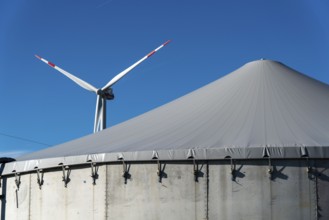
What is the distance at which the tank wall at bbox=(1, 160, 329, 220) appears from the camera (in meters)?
19.4

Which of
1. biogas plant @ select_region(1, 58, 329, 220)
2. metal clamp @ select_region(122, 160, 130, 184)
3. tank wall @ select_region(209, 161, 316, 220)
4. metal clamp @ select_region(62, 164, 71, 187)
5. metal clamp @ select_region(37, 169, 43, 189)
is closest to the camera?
tank wall @ select_region(209, 161, 316, 220)

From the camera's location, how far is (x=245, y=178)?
1962cm

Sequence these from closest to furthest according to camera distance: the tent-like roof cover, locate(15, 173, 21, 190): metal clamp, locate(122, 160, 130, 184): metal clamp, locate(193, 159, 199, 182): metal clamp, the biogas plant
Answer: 1. the biogas plant
2. locate(193, 159, 199, 182): metal clamp
3. the tent-like roof cover
4. locate(122, 160, 130, 184): metal clamp
5. locate(15, 173, 21, 190): metal clamp

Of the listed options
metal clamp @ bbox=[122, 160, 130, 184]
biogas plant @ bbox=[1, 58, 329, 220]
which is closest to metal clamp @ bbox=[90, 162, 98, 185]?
biogas plant @ bbox=[1, 58, 329, 220]

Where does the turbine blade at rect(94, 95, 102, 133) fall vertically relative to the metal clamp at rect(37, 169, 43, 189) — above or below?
above

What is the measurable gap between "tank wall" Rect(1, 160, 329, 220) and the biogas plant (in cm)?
3

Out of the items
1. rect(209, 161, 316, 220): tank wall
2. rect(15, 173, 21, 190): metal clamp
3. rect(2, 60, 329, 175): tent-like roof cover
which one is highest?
rect(2, 60, 329, 175): tent-like roof cover

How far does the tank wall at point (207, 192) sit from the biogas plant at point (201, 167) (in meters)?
0.03

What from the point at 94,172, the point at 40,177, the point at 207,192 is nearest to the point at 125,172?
the point at 94,172

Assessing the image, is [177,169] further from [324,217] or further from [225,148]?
[324,217]

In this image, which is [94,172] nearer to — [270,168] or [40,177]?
[40,177]

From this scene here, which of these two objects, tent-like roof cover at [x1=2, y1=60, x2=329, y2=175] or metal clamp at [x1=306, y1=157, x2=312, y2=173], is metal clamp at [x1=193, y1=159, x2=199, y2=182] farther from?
metal clamp at [x1=306, y1=157, x2=312, y2=173]

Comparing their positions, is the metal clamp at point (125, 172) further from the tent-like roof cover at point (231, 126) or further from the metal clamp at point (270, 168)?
the metal clamp at point (270, 168)

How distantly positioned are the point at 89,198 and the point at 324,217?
25.6 ft
